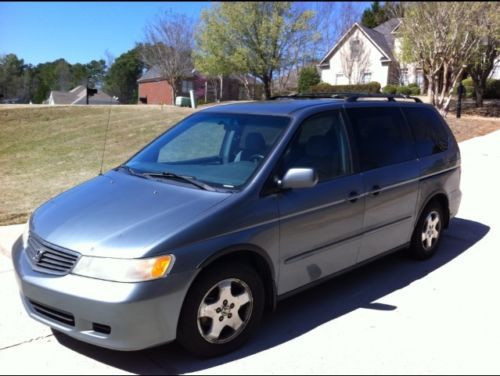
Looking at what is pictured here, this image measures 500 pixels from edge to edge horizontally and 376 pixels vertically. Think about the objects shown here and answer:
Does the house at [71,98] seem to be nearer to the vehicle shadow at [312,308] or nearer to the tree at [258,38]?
the tree at [258,38]

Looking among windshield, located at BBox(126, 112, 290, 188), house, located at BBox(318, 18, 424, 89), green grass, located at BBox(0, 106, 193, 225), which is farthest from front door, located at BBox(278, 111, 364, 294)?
house, located at BBox(318, 18, 424, 89)

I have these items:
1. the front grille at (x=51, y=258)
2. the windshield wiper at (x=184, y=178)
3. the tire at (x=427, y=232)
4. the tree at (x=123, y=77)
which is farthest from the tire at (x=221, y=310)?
the tree at (x=123, y=77)

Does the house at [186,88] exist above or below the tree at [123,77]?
below

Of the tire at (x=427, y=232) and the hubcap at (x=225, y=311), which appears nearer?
the hubcap at (x=225, y=311)

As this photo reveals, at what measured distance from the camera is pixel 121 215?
346 cm

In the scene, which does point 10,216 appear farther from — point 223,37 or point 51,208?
point 223,37

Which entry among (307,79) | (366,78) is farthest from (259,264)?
(366,78)

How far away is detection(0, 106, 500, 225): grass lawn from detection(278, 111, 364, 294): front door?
4.46 metres

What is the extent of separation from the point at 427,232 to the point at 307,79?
31.1 meters

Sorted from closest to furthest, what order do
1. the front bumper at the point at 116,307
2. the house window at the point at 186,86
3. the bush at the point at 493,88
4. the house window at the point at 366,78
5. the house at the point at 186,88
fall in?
the front bumper at the point at 116,307
the bush at the point at 493,88
the house window at the point at 366,78
the house at the point at 186,88
the house window at the point at 186,86

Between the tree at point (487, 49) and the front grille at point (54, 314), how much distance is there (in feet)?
42.2

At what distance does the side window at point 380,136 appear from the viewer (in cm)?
457

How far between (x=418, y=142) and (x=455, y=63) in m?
15.2

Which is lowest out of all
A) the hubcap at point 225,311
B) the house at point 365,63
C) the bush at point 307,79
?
the hubcap at point 225,311
